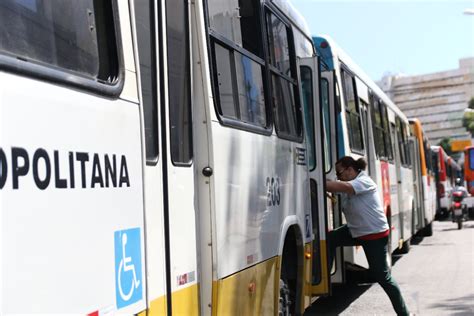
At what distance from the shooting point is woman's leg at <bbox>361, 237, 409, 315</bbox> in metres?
7.24

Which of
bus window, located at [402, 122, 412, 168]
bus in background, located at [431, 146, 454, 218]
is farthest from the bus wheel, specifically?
bus in background, located at [431, 146, 454, 218]

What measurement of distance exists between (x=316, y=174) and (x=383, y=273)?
123cm

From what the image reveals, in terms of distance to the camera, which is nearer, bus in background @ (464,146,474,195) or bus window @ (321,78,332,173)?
bus window @ (321,78,332,173)

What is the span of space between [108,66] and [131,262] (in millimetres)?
870

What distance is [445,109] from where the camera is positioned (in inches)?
5655

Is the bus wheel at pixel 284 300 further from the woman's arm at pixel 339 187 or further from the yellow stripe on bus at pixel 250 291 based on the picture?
the woman's arm at pixel 339 187

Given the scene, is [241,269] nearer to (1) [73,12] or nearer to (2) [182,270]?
(2) [182,270]

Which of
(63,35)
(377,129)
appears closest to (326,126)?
(377,129)

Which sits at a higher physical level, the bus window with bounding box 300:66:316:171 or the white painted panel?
the bus window with bounding box 300:66:316:171

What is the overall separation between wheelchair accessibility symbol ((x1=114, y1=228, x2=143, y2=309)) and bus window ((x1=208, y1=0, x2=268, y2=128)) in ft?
4.72

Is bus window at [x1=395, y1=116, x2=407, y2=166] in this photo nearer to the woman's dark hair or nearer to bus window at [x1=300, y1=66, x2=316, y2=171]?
the woman's dark hair

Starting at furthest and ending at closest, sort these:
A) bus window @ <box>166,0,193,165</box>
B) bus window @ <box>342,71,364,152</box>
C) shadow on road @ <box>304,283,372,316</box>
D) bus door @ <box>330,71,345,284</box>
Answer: bus window @ <box>342,71,364,152</box>
shadow on road @ <box>304,283,372,316</box>
bus door @ <box>330,71,345,284</box>
bus window @ <box>166,0,193,165</box>

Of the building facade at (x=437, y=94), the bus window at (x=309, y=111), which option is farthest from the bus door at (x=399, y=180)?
the building facade at (x=437, y=94)

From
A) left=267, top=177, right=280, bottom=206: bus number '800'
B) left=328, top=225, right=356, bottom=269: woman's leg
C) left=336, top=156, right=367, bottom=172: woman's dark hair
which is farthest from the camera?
left=328, top=225, right=356, bottom=269: woman's leg
